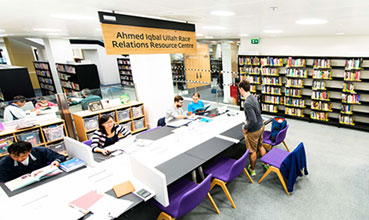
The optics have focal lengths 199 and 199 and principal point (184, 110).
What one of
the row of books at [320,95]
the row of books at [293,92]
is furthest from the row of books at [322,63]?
the row of books at [293,92]

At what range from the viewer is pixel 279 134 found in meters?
3.73

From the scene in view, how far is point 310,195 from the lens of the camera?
308 centimetres

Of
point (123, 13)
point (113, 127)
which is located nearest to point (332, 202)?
point (113, 127)

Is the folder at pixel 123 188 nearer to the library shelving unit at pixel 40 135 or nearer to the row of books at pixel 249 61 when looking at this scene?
the library shelving unit at pixel 40 135

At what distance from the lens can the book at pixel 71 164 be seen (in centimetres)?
260

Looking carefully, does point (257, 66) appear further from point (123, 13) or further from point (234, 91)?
point (123, 13)

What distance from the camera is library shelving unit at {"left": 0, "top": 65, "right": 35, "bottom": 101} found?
7.69m

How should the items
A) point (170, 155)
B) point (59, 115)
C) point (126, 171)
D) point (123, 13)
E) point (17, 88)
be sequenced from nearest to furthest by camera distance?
point (123, 13)
point (126, 171)
point (170, 155)
point (59, 115)
point (17, 88)

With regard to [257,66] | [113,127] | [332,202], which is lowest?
[332,202]

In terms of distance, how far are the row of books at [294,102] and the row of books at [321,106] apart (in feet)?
0.91

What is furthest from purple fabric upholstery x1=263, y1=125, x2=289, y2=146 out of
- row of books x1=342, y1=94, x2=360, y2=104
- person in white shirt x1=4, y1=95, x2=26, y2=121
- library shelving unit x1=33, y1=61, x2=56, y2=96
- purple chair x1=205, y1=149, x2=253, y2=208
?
library shelving unit x1=33, y1=61, x2=56, y2=96

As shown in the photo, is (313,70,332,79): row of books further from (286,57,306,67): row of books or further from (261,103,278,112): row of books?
(261,103,278,112): row of books

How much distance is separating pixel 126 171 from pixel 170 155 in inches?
25.4

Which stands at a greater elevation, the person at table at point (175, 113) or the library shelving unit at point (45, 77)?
the library shelving unit at point (45, 77)
